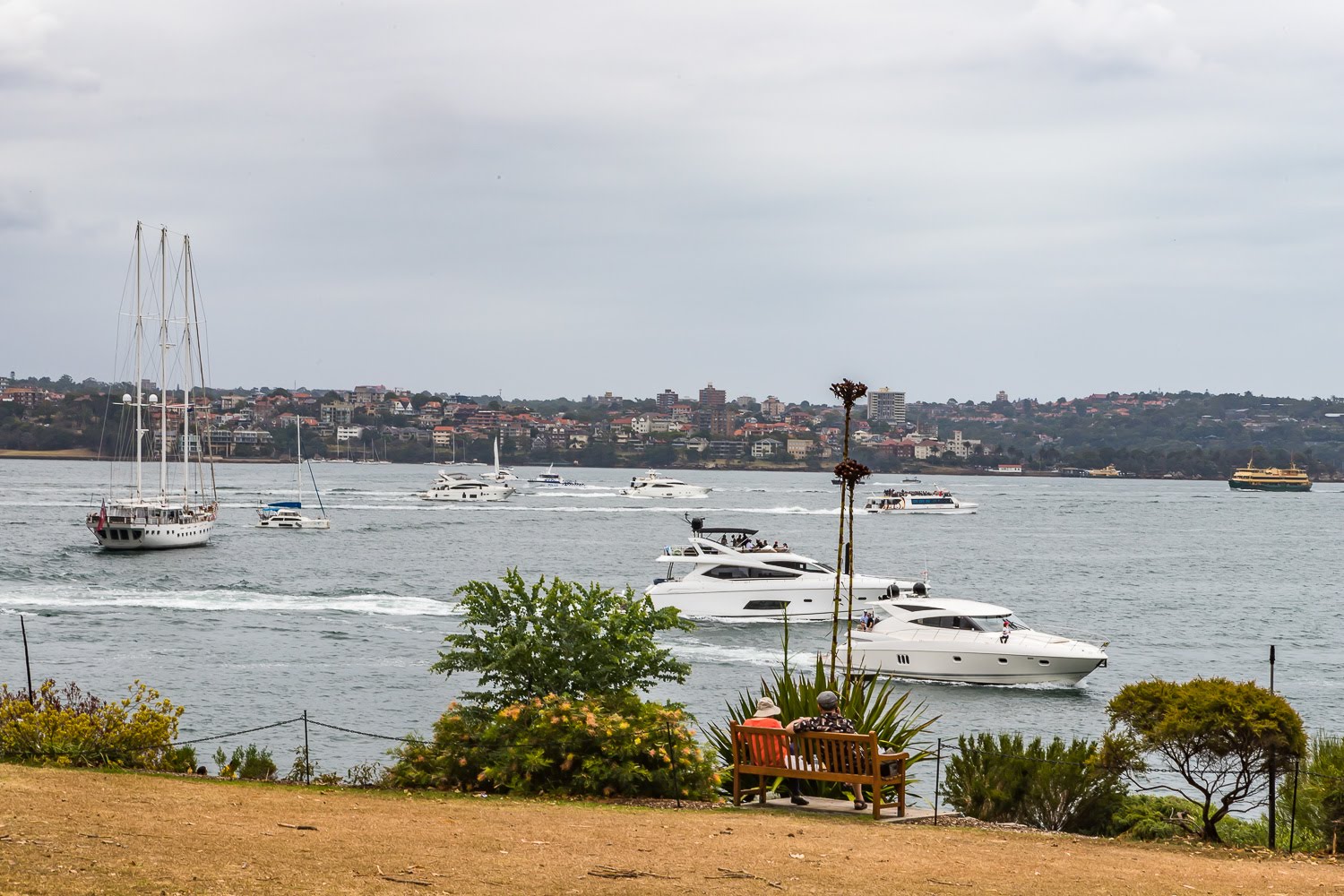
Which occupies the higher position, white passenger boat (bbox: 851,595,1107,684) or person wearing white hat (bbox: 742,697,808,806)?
person wearing white hat (bbox: 742,697,808,806)

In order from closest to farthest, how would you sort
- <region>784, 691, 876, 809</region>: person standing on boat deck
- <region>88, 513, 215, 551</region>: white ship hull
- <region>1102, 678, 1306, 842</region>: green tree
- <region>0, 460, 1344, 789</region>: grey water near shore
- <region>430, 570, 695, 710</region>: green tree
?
<region>1102, 678, 1306, 842</region>: green tree < <region>784, 691, 876, 809</region>: person standing on boat deck < <region>430, 570, 695, 710</region>: green tree < <region>0, 460, 1344, 789</region>: grey water near shore < <region>88, 513, 215, 551</region>: white ship hull

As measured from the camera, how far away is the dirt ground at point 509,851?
348 inches

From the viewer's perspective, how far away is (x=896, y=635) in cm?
3384

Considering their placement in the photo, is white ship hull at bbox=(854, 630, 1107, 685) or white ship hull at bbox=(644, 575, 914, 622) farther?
white ship hull at bbox=(644, 575, 914, 622)

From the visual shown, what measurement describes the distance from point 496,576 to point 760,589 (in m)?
21.5

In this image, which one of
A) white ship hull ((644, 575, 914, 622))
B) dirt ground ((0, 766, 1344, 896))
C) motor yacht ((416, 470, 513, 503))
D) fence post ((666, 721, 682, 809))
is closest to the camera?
dirt ground ((0, 766, 1344, 896))

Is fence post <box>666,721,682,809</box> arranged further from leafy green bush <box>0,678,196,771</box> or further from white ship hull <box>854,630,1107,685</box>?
white ship hull <box>854,630,1107,685</box>

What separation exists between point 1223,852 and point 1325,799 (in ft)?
5.19

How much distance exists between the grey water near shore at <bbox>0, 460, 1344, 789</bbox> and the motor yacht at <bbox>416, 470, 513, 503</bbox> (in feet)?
64.7

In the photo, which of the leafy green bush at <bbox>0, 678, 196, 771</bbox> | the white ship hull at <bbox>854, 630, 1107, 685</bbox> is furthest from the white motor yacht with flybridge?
the leafy green bush at <bbox>0, 678, 196, 771</bbox>

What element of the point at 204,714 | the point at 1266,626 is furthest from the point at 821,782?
the point at 1266,626

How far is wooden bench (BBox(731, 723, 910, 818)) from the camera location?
1212 cm

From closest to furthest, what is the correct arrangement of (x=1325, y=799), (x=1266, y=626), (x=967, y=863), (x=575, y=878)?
(x=575, y=878)
(x=967, y=863)
(x=1325, y=799)
(x=1266, y=626)

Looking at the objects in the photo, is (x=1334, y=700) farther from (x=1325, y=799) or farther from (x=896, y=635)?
(x=1325, y=799)
